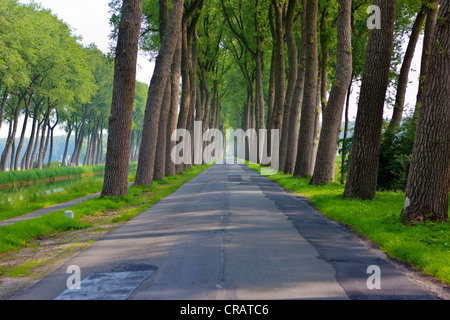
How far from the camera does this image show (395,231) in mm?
8195

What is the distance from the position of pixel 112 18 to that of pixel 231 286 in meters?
22.0

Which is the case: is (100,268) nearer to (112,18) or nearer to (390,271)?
(390,271)

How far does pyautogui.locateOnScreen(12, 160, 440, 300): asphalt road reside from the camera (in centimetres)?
473

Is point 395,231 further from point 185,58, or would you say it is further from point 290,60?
point 185,58

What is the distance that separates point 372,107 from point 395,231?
5.57m

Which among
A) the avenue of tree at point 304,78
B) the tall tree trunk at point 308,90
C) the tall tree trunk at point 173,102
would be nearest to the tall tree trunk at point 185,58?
the avenue of tree at point 304,78

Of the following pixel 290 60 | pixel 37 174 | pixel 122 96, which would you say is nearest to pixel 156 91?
pixel 122 96

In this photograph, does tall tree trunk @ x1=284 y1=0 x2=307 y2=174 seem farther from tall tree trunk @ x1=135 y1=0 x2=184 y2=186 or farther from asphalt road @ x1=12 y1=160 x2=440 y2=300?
asphalt road @ x1=12 y1=160 x2=440 y2=300


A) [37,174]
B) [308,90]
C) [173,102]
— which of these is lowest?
[37,174]

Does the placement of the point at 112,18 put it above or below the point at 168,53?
above

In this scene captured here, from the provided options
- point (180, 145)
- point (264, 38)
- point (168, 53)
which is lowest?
point (180, 145)

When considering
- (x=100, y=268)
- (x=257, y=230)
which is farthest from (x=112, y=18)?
(x=100, y=268)

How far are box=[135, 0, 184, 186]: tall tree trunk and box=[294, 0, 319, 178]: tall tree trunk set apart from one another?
673 cm

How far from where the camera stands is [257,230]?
339 inches
